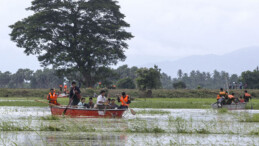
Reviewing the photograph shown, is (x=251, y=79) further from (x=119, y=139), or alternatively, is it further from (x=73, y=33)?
(x=119, y=139)

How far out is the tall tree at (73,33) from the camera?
57.3m

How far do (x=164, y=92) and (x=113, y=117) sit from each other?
119ft

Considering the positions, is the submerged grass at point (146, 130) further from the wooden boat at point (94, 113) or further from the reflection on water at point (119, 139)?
the wooden boat at point (94, 113)

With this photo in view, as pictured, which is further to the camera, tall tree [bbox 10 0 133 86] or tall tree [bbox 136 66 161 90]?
tall tree [bbox 136 66 161 90]

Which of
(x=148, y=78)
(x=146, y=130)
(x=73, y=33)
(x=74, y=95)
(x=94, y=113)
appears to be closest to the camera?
(x=146, y=130)

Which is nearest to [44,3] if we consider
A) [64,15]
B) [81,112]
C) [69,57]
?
[64,15]

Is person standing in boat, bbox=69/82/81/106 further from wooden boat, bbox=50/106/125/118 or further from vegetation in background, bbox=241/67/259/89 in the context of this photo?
vegetation in background, bbox=241/67/259/89

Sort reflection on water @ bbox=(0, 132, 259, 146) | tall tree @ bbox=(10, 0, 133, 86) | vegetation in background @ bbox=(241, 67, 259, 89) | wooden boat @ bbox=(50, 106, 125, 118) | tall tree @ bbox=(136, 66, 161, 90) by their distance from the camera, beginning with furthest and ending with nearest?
vegetation in background @ bbox=(241, 67, 259, 89)
tall tree @ bbox=(136, 66, 161, 90)
tall tree @ bbox=(10, 0, 133, 86)
wooden boat @ bbox=(50, 106, 125, 118)
reflection on water @ bbox=(0, 132, 259, 146)

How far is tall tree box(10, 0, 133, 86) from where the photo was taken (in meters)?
57.3

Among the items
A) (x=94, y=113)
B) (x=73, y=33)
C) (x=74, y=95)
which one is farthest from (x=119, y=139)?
(x=73, y=33)

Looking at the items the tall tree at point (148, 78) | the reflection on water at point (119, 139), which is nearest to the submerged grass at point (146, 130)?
the reflection on water at point (119, 139)

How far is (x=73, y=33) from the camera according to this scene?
5853cm

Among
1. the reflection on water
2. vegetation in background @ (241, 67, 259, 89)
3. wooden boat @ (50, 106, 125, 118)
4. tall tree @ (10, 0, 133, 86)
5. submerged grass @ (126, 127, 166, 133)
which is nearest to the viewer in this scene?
the reflection on water

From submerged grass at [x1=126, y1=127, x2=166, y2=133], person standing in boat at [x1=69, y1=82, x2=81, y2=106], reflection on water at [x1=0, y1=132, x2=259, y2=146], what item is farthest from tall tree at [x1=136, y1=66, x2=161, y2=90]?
reflection on water at [x1=0, y1=132, x2=259, y2=146]
